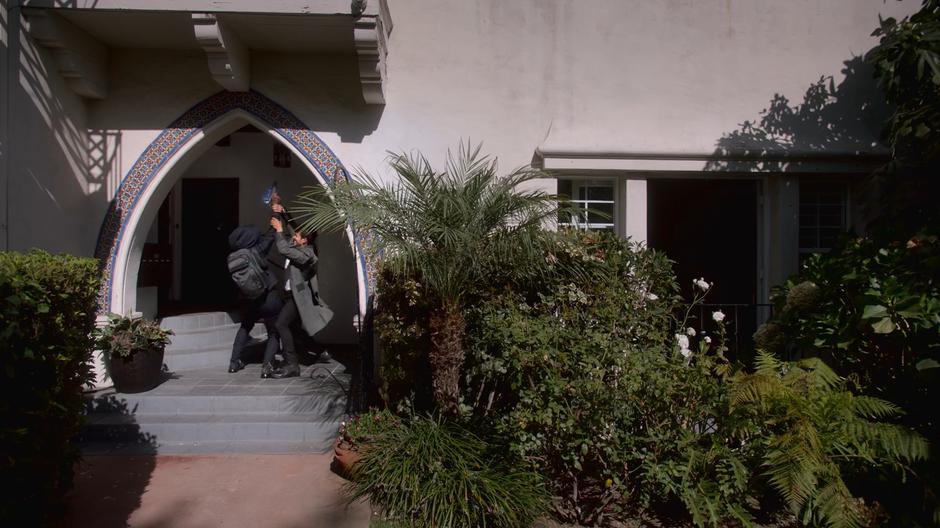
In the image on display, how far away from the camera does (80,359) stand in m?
3.88

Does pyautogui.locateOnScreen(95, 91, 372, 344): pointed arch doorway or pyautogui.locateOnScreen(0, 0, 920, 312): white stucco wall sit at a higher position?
pyautogui.locateOnScreen(0, 0, 920, 312): white stucco wall

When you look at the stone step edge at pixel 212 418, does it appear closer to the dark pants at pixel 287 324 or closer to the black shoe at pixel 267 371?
the black shoe at pixel 267 371

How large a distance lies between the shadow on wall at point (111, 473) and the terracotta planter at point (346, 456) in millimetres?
1397

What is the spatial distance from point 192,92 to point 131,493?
12.6 feet

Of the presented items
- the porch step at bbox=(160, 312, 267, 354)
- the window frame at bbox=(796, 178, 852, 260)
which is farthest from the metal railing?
the porch step at bbox=(160, 312, 267, 354)

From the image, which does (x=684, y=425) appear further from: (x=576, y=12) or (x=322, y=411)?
(x=576, y=12)

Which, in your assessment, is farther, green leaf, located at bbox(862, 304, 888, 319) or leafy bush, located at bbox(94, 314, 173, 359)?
leafy bush, located at bbox(94, 314, 173, 359)

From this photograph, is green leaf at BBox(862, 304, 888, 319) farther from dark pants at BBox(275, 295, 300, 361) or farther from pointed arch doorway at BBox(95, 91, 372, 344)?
dark pants at BBox(275, 295, 300, 361)

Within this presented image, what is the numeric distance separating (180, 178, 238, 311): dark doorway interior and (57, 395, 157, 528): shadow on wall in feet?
13.1

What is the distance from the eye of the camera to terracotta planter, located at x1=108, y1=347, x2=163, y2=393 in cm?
565

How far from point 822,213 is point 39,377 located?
23.4 ft

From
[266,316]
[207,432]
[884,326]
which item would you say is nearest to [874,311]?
[884,326]

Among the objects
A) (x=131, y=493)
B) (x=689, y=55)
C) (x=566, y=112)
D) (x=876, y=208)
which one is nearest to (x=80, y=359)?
(x=131, y=493)

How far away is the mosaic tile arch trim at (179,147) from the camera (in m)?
6.06
